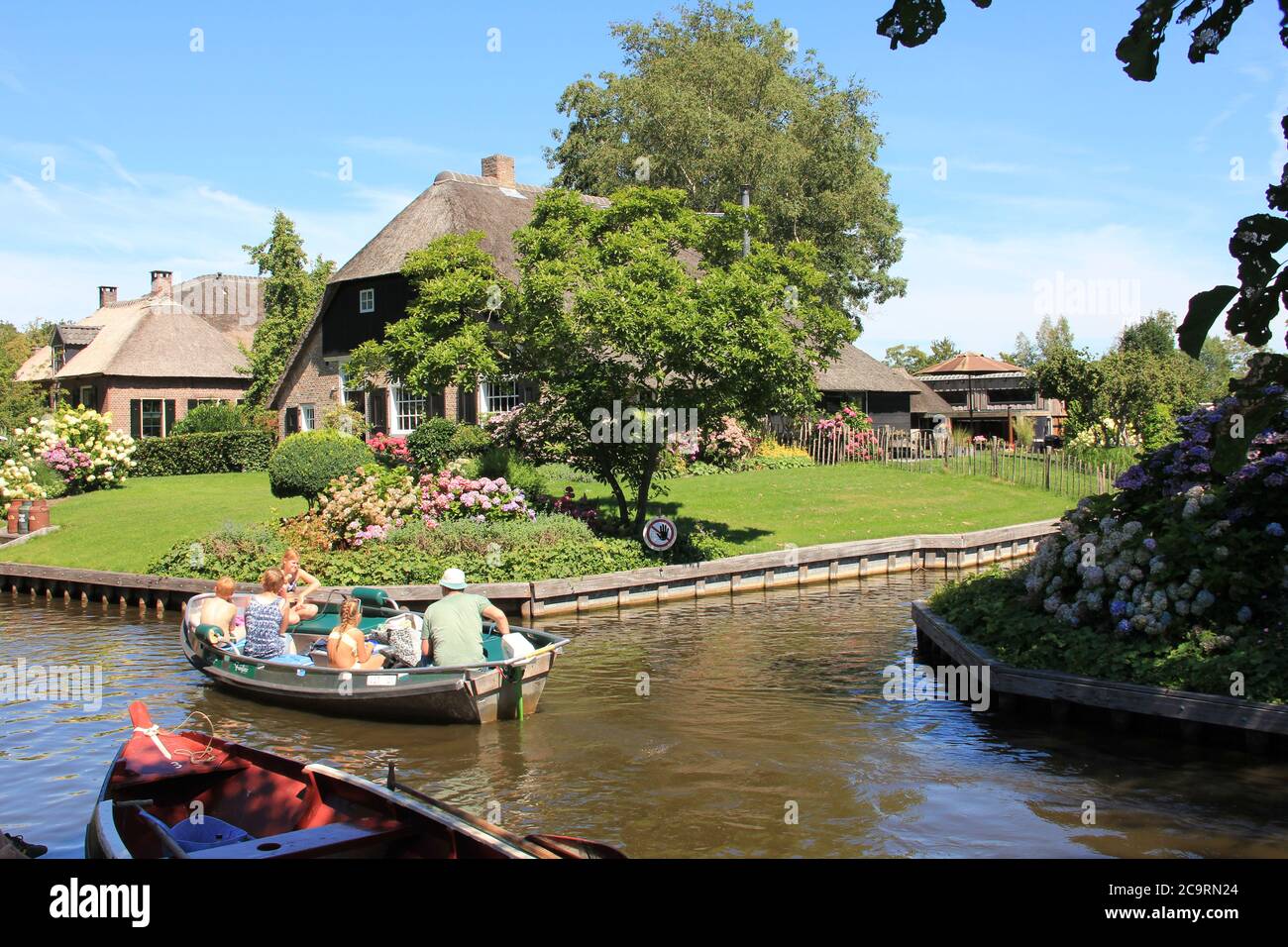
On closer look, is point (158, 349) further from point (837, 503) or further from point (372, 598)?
point (372, 598)

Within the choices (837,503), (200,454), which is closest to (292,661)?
(837,503)

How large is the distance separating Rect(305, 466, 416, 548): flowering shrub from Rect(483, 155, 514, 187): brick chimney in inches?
860

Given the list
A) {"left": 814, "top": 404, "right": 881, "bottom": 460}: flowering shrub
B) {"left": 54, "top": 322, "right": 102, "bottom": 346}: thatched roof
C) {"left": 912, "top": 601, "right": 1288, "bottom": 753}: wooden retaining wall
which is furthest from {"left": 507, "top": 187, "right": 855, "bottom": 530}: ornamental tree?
{"left": 54, "top": 322, "right": 102, "bottom": 346}: thatched roof

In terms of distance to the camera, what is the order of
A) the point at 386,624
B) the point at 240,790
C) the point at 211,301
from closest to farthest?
the point at 240,790
the point at 386,624
the point at 211,301

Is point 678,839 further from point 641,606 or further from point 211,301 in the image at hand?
point 211,301

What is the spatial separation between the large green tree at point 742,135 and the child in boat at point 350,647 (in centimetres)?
3539

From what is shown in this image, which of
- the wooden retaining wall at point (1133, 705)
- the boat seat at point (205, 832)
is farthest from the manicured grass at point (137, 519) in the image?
the wooden retaining wall at point (1133, 705)

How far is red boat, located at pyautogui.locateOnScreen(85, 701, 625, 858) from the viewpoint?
24.1ft

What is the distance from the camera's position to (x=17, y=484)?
29938 mm

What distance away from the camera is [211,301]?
5641 centimetres

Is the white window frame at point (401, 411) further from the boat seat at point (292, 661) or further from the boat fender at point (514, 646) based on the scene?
the boat fender at point (514, 646)

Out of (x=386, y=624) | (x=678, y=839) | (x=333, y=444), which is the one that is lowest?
(x=678, y=839)
